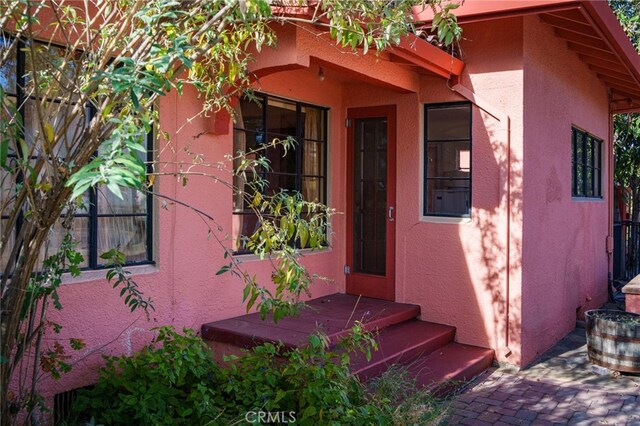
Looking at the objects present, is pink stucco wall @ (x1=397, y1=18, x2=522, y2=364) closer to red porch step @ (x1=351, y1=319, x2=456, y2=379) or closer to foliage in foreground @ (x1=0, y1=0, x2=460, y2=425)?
red porch step @ (x1=351, y1=319, x2=456, y2=379)

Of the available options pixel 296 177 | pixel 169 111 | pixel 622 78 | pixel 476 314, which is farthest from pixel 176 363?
pixel 622 78

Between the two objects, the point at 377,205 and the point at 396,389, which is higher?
the point at 377,205

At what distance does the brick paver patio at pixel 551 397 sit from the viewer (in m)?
4.85

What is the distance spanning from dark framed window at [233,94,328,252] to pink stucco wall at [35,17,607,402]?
0.15 meters

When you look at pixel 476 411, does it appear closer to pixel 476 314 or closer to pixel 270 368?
pixel 476 314

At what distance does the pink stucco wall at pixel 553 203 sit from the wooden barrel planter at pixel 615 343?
638 mm

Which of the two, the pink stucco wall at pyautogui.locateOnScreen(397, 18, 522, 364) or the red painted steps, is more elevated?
the pink stucco wall at pyautogui.locateOnScreen(397, 18, 522, 364)

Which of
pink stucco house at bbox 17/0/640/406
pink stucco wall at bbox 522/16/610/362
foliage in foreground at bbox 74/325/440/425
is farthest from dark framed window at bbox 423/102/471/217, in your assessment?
foliage in foreground at bbox 74/325/440/425

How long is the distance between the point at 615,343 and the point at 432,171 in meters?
2.62

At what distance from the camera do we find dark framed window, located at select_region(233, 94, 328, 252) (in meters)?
6.01

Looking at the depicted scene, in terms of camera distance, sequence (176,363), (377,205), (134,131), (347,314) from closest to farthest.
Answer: (134,131), (176,363), (347,314), (377,205)

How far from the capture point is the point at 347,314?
6.11 meters

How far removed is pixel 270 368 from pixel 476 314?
3.13 m

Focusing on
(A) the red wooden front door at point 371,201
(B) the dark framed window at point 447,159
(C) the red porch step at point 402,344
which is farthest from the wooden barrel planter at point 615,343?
(A) the red wooden front door at point 371,201
